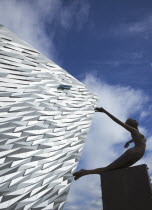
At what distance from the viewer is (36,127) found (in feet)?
45.9

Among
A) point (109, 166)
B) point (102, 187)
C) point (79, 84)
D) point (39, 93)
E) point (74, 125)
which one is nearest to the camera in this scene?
point (102, 187)

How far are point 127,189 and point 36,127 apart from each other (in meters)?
12.3

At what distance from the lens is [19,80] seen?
15242 millimetres

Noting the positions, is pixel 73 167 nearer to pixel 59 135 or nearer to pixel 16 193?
pixel 59 135

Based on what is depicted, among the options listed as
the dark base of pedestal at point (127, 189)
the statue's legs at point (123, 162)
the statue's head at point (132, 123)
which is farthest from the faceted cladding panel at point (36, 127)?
the statue's head at point (132, 123)

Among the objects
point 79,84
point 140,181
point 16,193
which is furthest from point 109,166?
point 79,84

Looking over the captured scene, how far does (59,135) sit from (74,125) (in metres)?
2.46

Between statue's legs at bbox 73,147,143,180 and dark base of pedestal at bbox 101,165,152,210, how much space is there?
0.17 metres

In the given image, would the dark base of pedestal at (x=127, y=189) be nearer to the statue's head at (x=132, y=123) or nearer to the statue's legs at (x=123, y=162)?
the statue's legs at (x=123, y=162)

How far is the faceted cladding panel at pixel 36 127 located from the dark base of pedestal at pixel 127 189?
27.8 feet

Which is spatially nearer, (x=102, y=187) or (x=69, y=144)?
(x=102, y=187)

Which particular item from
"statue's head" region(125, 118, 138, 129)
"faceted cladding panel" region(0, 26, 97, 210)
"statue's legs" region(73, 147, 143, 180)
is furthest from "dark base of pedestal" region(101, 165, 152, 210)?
"faceted cladding panel" region(0, 26, 97, 210)

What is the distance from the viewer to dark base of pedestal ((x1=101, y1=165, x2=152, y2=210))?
6.88 ft

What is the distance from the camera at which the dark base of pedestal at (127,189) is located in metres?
2.10
